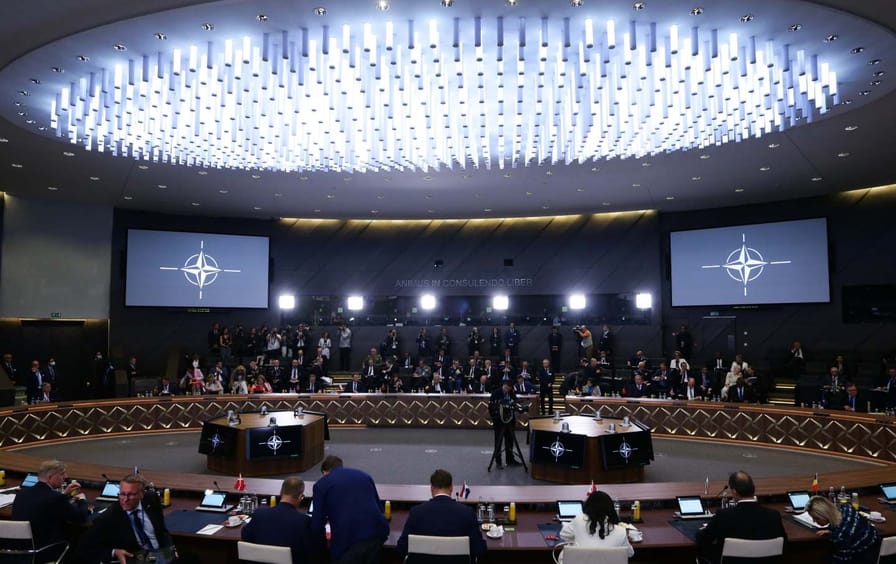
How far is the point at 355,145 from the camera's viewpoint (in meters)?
10.9

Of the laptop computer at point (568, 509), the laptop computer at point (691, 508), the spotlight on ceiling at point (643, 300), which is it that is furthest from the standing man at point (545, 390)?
the laptop computer at point (568, 509)

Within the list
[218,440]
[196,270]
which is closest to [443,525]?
[218,440]

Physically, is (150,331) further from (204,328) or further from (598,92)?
(598,92)

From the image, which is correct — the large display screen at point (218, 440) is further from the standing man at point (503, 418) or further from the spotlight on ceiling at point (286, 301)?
the spotlight on ceiling at point (286, 301)

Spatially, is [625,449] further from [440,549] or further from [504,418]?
[440,549]

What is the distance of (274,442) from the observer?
945cm

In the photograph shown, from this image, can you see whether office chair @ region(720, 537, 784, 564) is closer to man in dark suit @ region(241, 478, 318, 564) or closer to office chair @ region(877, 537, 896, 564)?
office chair @ region(877, 537, 896, 564)

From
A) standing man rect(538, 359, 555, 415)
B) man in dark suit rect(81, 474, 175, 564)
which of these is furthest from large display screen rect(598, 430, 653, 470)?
man in dark suit rect(81, 474, 175, 564)

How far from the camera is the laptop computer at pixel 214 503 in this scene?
5219 millimetres

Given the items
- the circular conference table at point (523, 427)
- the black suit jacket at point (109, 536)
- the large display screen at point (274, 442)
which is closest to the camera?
the black suit jacket at point (109, 536)

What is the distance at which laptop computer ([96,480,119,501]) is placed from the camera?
18.2 feet

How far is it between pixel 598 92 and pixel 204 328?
15866 mm

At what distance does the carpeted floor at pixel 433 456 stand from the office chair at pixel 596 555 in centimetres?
533

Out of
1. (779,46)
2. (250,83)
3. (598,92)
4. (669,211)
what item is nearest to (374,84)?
(250,83)
